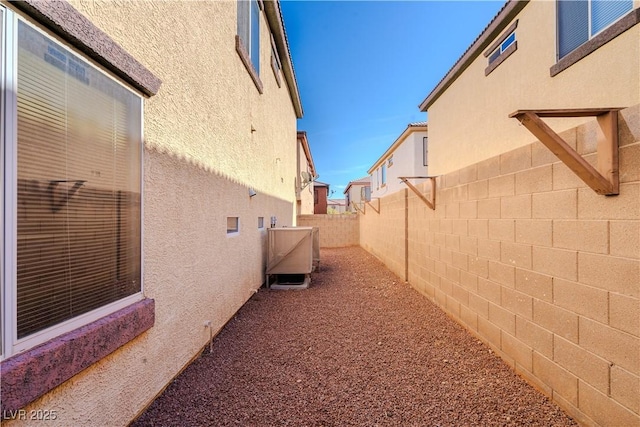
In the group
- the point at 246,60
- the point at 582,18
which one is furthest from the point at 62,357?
the point at 582,18

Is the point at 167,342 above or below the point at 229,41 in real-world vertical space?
below

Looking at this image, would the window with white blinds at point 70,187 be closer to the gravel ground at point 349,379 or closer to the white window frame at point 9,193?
the white window frame at point 9,193

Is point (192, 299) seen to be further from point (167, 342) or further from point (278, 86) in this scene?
point (278, 86)

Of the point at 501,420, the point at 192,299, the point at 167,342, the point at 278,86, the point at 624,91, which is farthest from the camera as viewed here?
the point at 278,86

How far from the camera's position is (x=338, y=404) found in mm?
2459

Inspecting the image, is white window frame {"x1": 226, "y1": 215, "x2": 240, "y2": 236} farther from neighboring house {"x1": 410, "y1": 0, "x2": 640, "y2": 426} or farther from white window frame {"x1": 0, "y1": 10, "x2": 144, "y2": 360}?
neighboring house {"x1": 410, "y1": 0, "x2": 640, "y2": 426}

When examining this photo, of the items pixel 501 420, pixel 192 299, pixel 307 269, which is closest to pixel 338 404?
pixel 501 420

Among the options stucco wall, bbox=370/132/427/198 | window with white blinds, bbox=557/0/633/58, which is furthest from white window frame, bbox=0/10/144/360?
stucco wall, bbox=370/132/427/198

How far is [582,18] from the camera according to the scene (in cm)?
467

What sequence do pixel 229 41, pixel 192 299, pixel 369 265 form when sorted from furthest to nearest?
pixel 369 265
pixel 229 41
pixel 192 299

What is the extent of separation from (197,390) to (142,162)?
2148mm

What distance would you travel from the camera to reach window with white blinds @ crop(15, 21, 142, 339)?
1410mm

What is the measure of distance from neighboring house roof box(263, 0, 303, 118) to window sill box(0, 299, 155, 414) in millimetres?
7714

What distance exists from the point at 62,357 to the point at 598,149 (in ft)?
12.0
